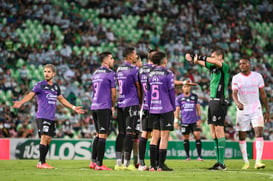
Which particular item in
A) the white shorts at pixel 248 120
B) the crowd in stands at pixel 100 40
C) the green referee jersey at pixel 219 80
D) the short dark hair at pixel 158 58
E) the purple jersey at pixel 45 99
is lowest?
the white shorts at pixel 248 120

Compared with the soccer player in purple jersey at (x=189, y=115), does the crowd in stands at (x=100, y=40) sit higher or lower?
higher

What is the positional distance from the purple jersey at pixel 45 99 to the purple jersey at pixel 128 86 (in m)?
1.85

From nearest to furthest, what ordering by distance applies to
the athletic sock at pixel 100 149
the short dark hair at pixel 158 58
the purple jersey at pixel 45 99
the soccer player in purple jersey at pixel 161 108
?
the soccer player in purple jersey at pixel 161 108, the short dark hair at pixel 158 58, the athletic sock at pixel 100 149, the purple jersey at pixel 45 99

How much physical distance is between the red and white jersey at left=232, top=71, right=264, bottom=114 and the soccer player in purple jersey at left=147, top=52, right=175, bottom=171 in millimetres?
2688

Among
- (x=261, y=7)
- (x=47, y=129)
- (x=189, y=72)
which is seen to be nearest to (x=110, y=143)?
(x=189, y=72)

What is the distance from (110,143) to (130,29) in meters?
9.43

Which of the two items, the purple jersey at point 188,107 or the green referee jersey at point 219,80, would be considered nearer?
the green referee jersey at point 219,80

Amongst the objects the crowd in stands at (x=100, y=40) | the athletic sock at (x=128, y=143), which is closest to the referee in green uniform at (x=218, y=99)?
the athletic sock at (x=128, y=143)

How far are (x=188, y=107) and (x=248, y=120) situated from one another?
16.8ft

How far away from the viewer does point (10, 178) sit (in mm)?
9406

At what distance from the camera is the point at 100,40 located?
27.1 meters

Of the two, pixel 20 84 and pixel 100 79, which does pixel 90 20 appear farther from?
pixel 100 79

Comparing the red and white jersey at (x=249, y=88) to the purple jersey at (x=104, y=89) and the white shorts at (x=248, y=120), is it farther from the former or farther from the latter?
the purple jersey at (x=104, y=89)

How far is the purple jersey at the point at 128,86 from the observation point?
12.0 metres
